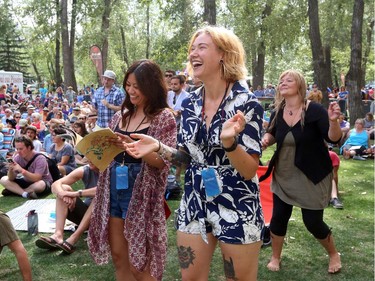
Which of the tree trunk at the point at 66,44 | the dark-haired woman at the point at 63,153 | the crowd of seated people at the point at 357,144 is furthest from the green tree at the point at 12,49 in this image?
the crowd of seated people at the point at 357,144

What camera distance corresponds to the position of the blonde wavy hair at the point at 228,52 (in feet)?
7.68

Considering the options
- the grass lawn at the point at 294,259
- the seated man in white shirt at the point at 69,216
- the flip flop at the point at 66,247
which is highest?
the seated man in white shirt at the point at 69,216

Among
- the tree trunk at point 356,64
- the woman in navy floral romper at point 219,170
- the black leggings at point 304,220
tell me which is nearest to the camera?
the woman in navy floral romper at point 219,170

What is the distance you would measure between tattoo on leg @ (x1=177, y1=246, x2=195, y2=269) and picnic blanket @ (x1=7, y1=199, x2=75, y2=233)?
11.4ft

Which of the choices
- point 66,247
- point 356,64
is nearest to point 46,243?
point 66,247

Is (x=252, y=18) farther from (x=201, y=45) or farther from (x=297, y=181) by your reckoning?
(x=201, y=45)

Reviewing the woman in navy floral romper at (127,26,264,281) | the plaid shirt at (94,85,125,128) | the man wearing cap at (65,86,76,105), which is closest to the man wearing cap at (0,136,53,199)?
the plaid shirt at (94,85,125,128)

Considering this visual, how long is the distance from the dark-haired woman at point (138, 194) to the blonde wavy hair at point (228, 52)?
711mm

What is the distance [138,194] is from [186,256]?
68 centimetres

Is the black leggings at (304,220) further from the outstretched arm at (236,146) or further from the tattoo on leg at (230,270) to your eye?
the outstretched arm at (236,146)

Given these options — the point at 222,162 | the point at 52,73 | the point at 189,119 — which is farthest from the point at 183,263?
the point at 52,73

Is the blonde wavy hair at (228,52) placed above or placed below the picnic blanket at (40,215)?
above

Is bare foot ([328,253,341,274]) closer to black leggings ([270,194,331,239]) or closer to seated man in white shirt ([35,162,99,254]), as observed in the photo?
black leggings ([270,194,331,239])

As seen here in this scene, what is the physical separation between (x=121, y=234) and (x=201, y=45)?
1400 millimetres
